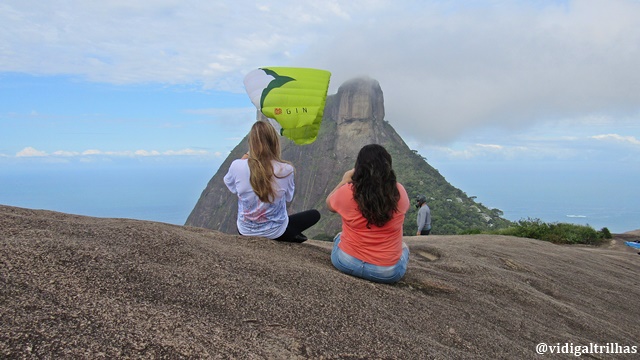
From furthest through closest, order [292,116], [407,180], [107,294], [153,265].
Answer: [407,180] < [292,116] < [153,265] < [107,294]

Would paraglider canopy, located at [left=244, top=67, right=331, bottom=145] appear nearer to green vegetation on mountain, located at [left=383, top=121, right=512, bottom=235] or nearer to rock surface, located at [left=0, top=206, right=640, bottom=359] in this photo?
rock surface, located at [left=0, top=206, right=640, bottom=359]

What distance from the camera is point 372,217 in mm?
4910

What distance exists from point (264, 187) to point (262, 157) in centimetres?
36

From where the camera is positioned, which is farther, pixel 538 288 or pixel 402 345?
pixel 538 288

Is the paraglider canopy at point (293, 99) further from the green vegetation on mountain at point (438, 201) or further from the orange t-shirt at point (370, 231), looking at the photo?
the green vegetation on mountain at point (438, 201)

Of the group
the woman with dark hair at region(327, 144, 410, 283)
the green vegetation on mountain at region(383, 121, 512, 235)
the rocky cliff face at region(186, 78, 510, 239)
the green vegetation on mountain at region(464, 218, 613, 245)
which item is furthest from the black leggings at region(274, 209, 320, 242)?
the rocky cliff face at region(186, 78, 510, 239)

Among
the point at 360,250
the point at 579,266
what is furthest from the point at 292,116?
the point at 579,266

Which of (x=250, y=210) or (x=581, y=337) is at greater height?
(x=250, y=210)

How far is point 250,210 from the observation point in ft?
19.2

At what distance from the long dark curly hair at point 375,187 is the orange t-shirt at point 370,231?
0.34ft

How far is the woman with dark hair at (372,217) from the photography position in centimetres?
484

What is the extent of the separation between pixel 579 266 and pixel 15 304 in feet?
29.4

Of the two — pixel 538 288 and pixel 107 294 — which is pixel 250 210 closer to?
pixel 107 294

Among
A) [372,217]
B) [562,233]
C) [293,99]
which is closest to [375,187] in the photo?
[372,217]
